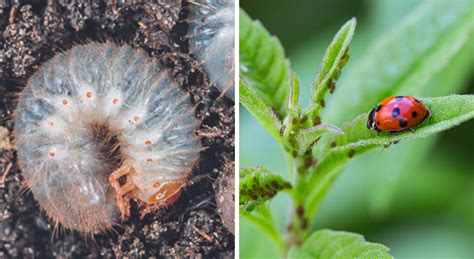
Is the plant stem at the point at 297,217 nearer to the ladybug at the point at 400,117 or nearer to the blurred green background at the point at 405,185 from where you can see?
the ladybug at the point at 400,117

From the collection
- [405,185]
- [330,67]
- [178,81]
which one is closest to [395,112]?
[330,67]

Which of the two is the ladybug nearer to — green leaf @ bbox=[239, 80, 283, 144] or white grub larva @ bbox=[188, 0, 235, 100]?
green leaf @ bbox=[239, 80, 283, 144]

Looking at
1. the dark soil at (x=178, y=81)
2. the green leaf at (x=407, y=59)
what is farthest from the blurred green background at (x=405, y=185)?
the dark soil at (x=178, y=81)

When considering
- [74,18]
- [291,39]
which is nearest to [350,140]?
[74,18]

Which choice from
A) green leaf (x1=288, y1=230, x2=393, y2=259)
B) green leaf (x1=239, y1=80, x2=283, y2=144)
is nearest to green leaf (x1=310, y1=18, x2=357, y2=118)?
green leaf (x1=239, y1=80, x2=283, y2=144)

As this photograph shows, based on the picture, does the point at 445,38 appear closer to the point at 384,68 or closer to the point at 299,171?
the point at 384,68

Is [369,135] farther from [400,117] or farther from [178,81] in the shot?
[178,81]
